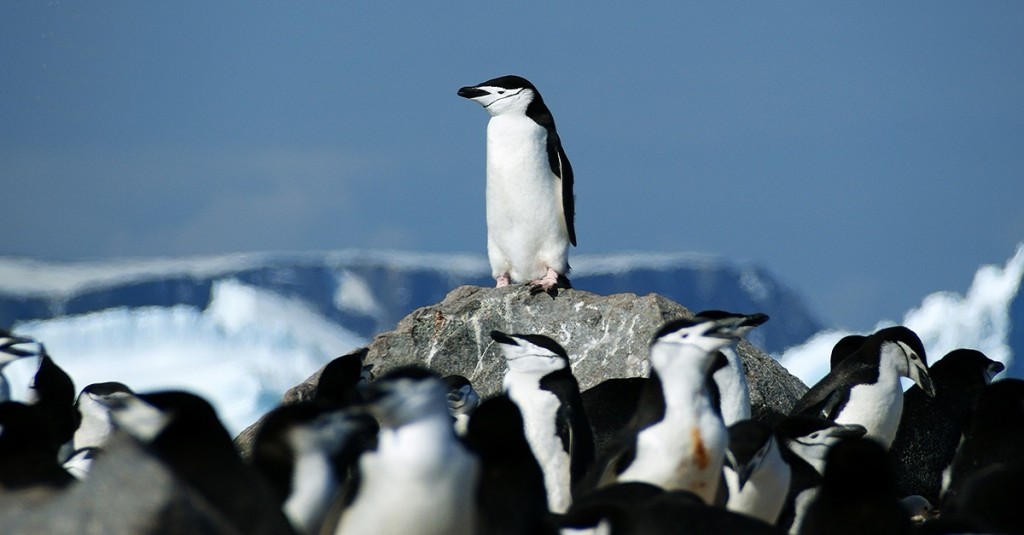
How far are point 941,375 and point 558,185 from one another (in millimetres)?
2559

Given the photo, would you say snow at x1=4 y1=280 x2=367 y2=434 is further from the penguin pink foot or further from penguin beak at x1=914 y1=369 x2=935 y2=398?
penguin beak at x1=914 y1=369 x2=935 y2=398

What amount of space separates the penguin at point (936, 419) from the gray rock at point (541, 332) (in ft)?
2.29

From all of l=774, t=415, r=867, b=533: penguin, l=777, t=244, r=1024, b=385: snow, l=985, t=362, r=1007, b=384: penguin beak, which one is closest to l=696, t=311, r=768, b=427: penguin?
l=774, t=415, r=867, b=533: penguin

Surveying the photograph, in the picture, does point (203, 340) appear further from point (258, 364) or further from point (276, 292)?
point (276, 292)

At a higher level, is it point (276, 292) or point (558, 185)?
point (558, 185)

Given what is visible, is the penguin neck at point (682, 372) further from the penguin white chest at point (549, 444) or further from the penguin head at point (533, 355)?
the penguin head at point (533, 355)

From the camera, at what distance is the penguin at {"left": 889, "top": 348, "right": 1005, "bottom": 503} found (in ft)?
28.2

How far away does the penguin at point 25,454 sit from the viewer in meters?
4.40

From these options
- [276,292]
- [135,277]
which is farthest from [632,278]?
[135,277]

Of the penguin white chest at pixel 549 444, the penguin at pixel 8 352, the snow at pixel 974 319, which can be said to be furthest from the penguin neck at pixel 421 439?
the snow at pixel 974 319

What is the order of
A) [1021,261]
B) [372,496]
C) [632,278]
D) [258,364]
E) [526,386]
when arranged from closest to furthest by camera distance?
[372,496] < [526,386] < [1021,261] < [258,364] < [632,278]

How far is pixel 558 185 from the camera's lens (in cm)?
880

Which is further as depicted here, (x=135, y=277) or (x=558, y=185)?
(x=135, y=277)

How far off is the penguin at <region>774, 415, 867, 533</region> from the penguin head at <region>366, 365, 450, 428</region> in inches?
100
